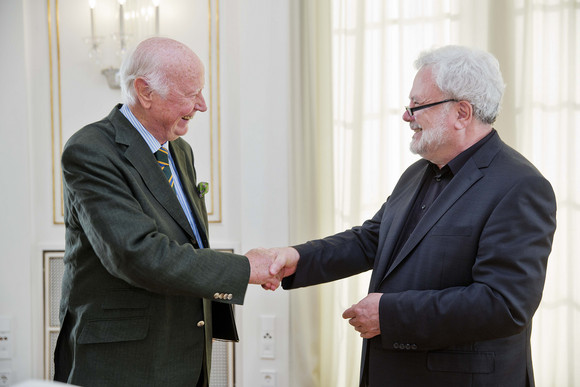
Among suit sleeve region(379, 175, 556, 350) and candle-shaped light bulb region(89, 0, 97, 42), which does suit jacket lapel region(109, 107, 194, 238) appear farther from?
candle-shaped light bulb region(89, 0, 97, 42)

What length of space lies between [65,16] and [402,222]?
9.05ft

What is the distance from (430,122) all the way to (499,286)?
659mm

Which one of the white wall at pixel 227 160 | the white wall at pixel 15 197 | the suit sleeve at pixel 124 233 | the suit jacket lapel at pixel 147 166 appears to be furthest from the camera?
the white wall at pixel 15 197

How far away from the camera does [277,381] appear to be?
3.66 m

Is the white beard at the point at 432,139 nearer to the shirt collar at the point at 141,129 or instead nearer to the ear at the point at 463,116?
the ear at the point at 463,116

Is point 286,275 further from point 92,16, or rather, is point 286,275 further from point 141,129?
point 92,16

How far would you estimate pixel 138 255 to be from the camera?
1803 mm

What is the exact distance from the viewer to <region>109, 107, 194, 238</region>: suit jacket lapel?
1.96 m

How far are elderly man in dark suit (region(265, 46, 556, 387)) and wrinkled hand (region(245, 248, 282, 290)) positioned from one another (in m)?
0.38

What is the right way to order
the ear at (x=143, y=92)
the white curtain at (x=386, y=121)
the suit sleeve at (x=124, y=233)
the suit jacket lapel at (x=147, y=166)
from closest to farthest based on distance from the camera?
the suit sleeve at (x=124, y=233) → the suit jacket lapel at (x=147, y=166) → the ear at (x=143, y=92) → the white curtain at (x=386, y=121)

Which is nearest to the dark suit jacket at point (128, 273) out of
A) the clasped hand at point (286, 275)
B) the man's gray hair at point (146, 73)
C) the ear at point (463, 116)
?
the man's gray hair at point (146, 73)

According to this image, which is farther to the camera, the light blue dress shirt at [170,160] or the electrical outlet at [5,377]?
the electrical outlet at [5,377]

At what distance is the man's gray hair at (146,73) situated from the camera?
205 cm

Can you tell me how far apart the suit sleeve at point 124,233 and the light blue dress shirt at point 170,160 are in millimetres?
195
